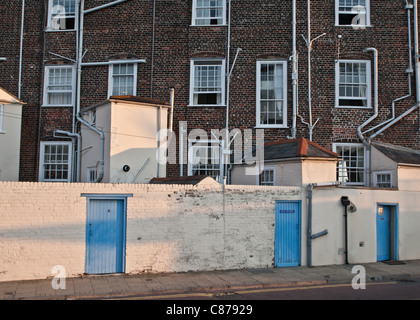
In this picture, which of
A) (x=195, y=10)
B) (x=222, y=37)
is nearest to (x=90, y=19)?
(x=195, y=10)

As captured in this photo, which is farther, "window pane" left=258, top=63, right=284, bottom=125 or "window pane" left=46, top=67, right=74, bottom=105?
"window pane" left=46, top=67, right=74, bottom=105

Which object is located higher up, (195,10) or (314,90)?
(195,10)

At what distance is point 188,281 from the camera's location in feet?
36.7

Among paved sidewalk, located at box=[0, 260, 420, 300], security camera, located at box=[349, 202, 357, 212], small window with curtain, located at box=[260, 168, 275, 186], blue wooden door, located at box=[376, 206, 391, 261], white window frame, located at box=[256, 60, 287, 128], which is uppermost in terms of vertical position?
white window frame, located at box=[256, 60, 287, 128]

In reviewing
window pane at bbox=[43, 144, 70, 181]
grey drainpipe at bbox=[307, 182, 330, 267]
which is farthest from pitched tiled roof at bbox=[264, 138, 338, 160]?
window pane at bbox=[43, 144, 70, 181]

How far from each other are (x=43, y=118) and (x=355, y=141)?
1320 cm

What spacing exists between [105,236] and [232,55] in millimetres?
10136

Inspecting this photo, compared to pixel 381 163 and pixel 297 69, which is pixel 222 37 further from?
pixel 381 163

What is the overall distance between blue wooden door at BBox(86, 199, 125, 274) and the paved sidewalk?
0.35 metres

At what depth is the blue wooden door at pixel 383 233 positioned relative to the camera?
15055mm

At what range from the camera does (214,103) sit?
1856cm

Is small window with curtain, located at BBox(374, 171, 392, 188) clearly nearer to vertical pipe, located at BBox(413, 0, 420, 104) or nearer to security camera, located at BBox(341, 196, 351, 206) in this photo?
security camera, located at BBox(341, 196, 351, 206)

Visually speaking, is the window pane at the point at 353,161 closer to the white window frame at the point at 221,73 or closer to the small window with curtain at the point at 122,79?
the white window frame at the point at 221,73

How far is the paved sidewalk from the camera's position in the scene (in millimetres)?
9820
